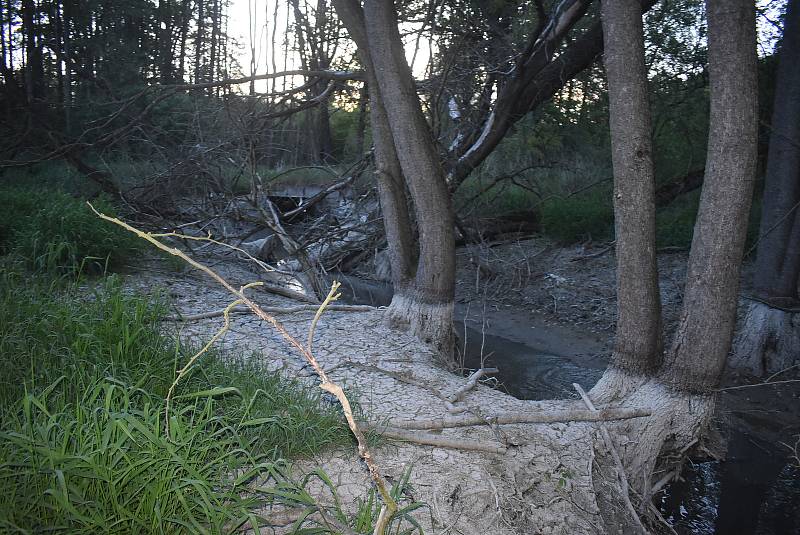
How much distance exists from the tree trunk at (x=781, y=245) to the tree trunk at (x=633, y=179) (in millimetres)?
4068

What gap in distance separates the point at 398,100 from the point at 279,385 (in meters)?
2.99

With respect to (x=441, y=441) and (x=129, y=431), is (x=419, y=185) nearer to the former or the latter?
(x=441, y=441)

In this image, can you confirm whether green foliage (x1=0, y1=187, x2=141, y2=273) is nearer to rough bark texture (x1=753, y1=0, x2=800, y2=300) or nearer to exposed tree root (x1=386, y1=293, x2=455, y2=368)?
exposed tree root (x1=386, y1=293, x2=455, y2=368)

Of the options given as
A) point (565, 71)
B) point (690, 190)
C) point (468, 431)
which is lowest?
point (468, 431)

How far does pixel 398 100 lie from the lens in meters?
5.70

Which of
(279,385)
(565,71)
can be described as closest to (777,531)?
(279,385)

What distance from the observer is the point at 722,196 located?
13.6 ft

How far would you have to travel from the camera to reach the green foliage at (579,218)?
12.7 metres

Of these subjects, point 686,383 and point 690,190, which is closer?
point 686,383

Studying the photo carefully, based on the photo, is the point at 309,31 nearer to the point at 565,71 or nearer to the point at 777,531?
the point at 565,71

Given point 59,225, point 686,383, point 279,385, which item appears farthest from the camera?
point 59,225

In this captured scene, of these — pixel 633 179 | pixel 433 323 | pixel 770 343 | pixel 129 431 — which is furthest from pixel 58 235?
pixel 770 343

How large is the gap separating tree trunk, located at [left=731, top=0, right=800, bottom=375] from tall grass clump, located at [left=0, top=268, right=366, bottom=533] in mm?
6256

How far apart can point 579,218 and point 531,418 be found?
913 cm
